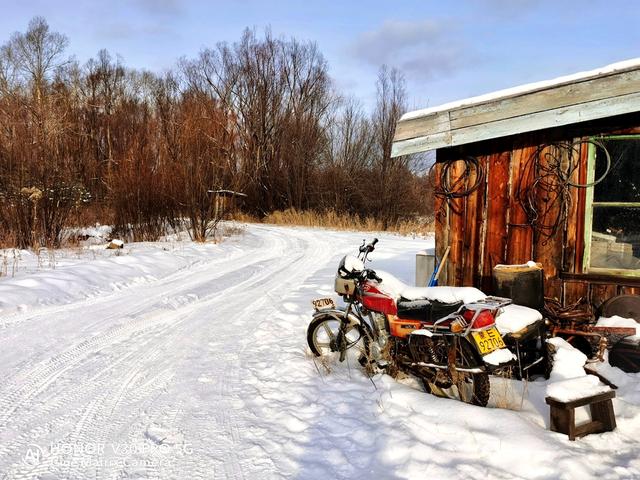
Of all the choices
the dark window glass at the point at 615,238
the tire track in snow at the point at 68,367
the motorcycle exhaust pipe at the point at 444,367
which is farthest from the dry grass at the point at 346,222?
the motorcycle exhaust pipe at the point at 444,367

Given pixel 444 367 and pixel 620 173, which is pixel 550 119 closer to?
pixel 620 173

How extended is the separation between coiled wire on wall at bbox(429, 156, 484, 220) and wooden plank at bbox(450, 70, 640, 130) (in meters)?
0.49

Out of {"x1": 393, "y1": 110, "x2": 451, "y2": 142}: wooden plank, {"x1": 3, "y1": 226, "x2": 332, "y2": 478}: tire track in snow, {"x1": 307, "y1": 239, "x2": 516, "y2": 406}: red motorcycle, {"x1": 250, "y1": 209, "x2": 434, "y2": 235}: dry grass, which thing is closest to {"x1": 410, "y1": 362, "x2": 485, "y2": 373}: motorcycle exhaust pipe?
{"x1": 307, "y1": 239, "x2": 516, "y2": 406}: red motorcycle

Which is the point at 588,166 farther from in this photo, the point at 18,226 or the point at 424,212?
the point at 424,212

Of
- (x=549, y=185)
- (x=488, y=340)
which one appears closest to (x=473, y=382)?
(x=488, y=340)

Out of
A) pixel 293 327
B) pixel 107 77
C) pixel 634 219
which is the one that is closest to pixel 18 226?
pixel 293 327

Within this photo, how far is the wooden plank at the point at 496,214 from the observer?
5.18 meters

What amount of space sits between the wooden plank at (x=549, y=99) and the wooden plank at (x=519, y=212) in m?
0.43

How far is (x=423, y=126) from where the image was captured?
535 centimetres

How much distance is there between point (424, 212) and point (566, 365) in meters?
23.4

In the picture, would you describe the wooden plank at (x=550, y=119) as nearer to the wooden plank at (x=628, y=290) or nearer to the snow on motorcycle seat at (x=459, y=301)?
the wooden plank at (x=628, y=290)

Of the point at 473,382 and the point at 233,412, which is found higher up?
the point at 473,382

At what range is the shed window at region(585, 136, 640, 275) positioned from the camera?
4.71 m

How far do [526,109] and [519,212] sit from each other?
116cm
